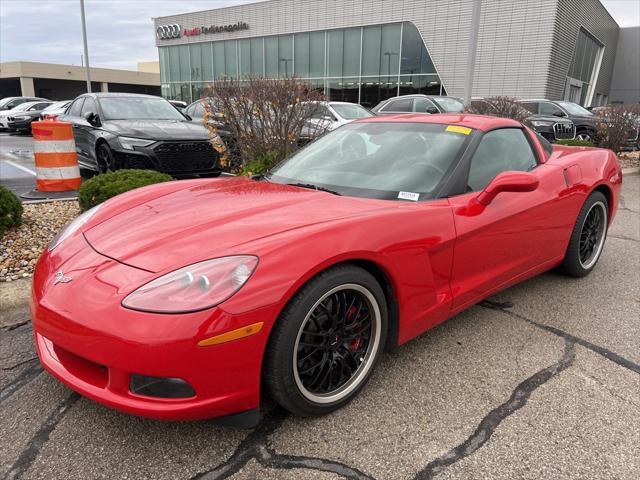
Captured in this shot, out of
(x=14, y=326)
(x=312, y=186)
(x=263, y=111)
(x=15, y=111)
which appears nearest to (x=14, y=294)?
(x=14, y=326)

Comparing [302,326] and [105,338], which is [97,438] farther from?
[302,326]

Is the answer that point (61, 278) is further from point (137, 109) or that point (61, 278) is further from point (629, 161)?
point (629, 161)

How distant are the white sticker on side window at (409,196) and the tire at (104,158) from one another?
5.48 meters

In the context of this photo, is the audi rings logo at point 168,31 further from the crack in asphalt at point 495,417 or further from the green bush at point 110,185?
the crack in asphalt at point 495,417

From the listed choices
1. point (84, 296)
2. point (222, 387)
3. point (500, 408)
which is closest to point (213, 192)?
point (84, 296)

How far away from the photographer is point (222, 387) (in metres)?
1.84

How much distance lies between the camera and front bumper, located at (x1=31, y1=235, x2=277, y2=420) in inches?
68.9

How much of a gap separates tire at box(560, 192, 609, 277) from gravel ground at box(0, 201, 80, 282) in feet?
14.1

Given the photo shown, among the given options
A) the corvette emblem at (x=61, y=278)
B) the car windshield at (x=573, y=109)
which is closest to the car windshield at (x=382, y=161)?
the corvette emblem at (x=61, y=278)

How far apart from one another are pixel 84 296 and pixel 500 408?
76.1 inches

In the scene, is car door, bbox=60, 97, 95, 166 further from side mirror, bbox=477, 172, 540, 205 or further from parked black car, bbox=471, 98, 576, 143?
parked black car, bbox=471, 98, 576, 143

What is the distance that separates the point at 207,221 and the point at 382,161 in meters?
1.19

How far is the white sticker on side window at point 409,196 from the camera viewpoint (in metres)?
2.64

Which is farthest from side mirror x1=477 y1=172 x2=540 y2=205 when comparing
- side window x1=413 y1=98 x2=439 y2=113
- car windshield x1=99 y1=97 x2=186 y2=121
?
side window x1=413 y1=98 x2=439 y2=113
